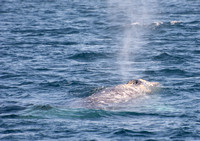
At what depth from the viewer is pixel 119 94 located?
25.1 m

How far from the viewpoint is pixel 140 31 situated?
160 feet

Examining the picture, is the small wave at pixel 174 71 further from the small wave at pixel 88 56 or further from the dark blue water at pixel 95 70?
the small wave at pixel 88 56

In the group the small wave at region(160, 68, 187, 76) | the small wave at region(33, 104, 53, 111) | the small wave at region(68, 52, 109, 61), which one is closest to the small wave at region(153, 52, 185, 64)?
the small wave at region(160, 68, 187, 76)

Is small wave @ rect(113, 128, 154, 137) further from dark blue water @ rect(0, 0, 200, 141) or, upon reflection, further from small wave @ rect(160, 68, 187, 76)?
small wave @ rect(160, 68, 187, 76)

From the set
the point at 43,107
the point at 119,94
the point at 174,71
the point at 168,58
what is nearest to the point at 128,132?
the point at 43,107

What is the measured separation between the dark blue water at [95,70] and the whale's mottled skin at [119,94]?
1.95ft

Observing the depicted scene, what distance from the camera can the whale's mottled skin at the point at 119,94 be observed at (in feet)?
77.4

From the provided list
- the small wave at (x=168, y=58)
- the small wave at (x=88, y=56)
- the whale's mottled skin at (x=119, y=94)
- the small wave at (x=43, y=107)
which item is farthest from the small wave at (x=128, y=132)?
the small wave at (x=88, y=56)

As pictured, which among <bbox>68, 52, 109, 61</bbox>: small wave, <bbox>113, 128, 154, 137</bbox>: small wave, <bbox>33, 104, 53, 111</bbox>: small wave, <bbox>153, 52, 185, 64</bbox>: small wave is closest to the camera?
<bbox>113, 128, 154, 137</bbox>: small wave

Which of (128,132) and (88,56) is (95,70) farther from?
(128,132)

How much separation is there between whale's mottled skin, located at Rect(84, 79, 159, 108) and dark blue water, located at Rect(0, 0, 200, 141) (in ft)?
1.95

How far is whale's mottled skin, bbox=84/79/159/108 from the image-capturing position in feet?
77.4

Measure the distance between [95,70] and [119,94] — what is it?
7655 mm

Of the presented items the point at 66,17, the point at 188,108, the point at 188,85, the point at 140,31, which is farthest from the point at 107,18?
the point at 188,108
